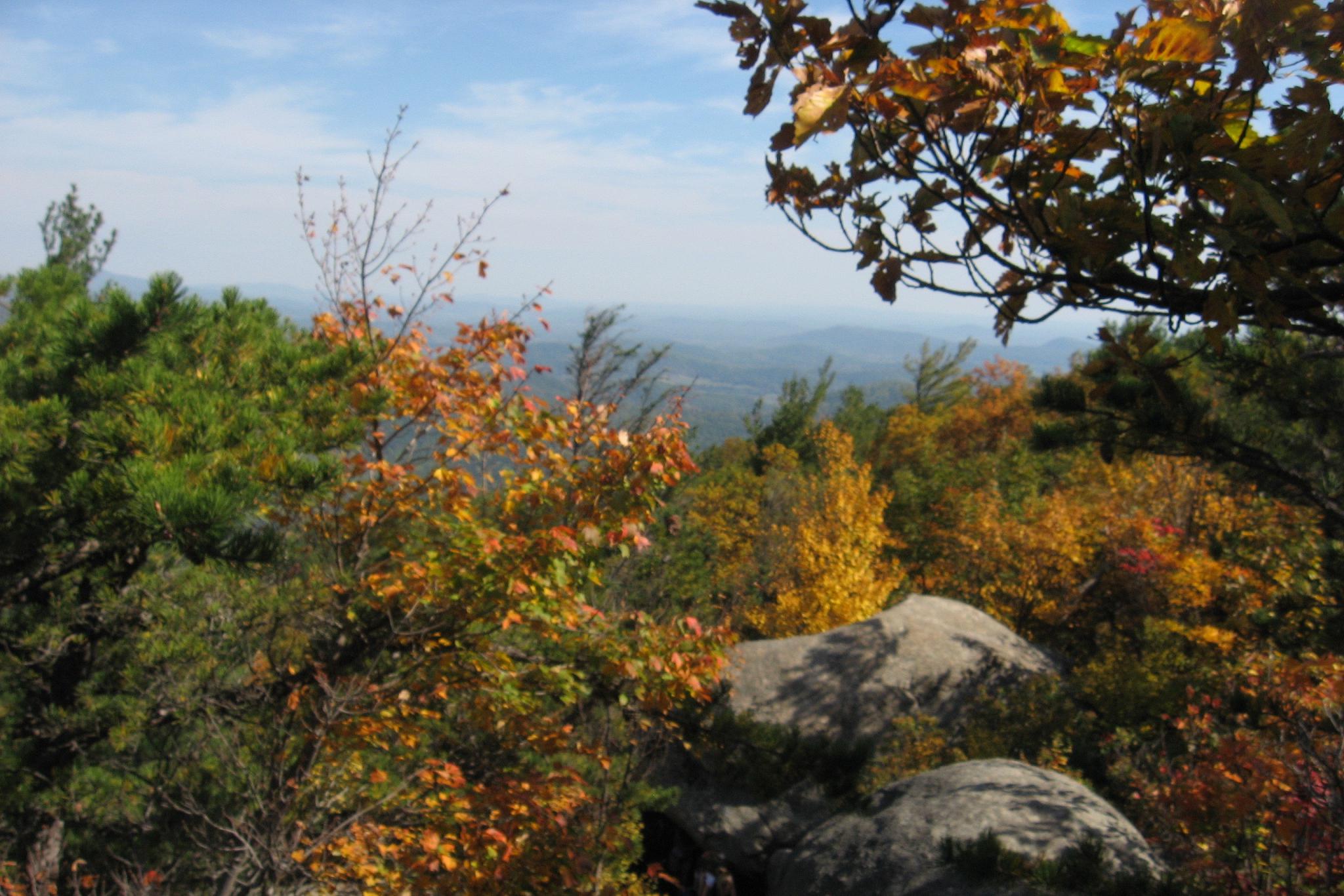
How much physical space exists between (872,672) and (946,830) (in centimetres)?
427

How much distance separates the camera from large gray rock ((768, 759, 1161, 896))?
5105 millimetres

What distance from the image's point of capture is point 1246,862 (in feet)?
12.8

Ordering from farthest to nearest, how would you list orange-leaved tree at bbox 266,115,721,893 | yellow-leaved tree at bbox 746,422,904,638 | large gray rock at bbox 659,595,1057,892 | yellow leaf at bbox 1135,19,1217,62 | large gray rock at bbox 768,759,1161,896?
1. yellow-leaved tree at bbox 746,422,904,638
2. large gray rock at bbox 659,595,1057,892
3. large gray rock at bbox 768,759,1161,896
4. orange-leaved tree at bbox 266,115,721,893
5. yellow leaf at bbox 1135,19,1217,62

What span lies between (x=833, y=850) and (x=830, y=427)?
1578 cm

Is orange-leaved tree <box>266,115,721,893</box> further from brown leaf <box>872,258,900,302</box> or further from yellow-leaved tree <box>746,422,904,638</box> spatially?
yellow-leaved tree <box>746,422,904,638</box>

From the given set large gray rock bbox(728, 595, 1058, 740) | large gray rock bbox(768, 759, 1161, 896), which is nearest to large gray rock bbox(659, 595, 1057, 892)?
large gray rock bbox(728, 595, 1058, 740)

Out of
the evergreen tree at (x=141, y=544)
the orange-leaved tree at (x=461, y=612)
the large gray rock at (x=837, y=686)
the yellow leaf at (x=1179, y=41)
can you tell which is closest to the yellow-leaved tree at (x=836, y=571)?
the large gray rock at (x=837, y=686)

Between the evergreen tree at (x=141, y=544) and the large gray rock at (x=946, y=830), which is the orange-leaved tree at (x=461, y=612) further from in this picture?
the large gray rock at (x=946, y=830)

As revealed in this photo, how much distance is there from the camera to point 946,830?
17.8 feet

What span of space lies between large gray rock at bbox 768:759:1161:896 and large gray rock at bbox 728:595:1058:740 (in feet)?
8.61

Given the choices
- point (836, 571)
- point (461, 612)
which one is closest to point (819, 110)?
point (461, 612)

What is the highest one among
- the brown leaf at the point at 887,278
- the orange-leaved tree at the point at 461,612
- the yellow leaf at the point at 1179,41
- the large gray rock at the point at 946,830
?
the yellow leaf at the point at 1179,41

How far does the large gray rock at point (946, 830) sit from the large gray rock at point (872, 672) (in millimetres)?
2623

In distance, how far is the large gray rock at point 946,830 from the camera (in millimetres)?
5105
